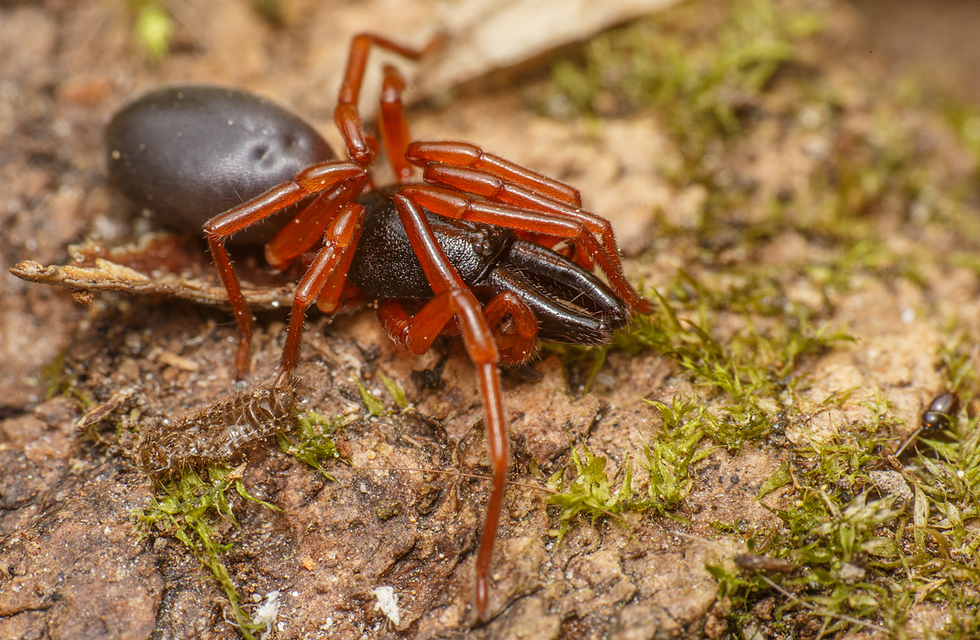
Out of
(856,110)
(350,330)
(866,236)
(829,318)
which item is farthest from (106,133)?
(856,110)

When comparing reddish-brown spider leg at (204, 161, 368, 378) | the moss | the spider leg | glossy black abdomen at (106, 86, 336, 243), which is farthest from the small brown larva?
the spider leg

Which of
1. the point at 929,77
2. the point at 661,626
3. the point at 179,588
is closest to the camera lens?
the point at 661,626

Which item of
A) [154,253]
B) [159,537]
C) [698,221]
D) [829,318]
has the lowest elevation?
[829,318]

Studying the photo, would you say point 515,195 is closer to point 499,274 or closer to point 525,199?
point 525,199

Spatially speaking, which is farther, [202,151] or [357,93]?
[357,93]

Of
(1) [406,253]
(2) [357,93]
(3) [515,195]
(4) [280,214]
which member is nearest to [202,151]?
(4) [280,214]

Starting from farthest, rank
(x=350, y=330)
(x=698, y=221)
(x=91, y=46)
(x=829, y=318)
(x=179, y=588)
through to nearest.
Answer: (x=91, y=46), (x=698, y=221), (x=829, y=318), (x=350, y=330), (x=179, y=588)

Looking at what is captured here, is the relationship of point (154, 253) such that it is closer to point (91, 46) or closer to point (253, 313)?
point (253, 313)
